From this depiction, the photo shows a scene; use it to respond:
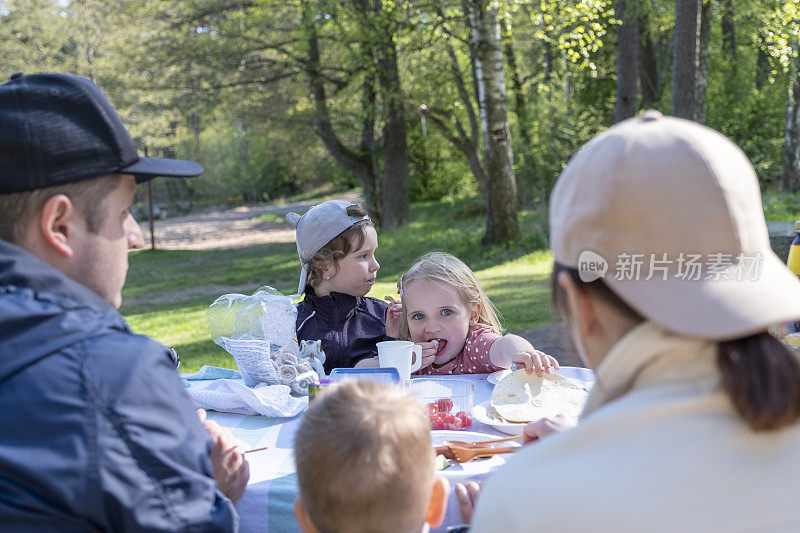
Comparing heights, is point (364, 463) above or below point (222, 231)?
above

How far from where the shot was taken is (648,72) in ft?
70.1

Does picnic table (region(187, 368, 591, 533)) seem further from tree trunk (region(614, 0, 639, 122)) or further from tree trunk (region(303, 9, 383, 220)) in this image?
tree trunk (region(303, 9, 383, 220))

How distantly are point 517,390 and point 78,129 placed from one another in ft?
4.80

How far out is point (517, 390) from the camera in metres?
2.24

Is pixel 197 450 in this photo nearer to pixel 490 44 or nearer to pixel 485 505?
pixel 485 505

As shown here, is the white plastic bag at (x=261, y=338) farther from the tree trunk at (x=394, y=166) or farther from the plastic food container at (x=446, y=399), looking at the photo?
the tree trunk at (x=394, y=166)

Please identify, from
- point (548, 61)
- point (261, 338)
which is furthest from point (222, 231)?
point (261, 338)

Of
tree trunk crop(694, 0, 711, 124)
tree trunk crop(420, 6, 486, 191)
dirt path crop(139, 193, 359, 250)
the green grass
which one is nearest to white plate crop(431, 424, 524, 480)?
the green grass

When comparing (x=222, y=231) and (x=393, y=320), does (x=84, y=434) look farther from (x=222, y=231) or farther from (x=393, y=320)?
(x=222, y=231)

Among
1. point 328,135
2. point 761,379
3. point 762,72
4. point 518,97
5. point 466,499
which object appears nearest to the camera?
point 761,379

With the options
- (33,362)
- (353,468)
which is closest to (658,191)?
(353,468)

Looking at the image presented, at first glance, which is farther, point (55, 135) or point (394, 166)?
point (394, 166)

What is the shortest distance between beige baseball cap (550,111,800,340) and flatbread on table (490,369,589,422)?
1025 mm

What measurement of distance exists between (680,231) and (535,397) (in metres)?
1.22
